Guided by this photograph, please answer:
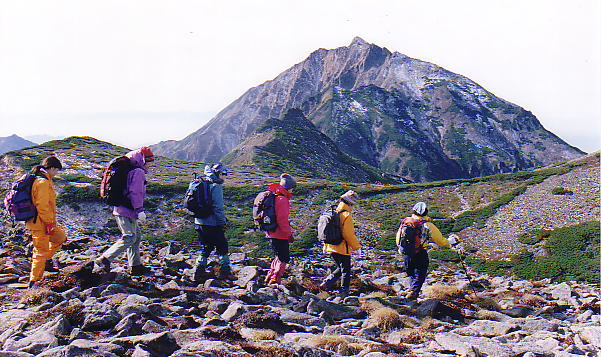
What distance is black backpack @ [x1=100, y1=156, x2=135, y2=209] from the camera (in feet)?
31.8

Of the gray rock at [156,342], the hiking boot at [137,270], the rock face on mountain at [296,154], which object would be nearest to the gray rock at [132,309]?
the gray rock at [156,342]

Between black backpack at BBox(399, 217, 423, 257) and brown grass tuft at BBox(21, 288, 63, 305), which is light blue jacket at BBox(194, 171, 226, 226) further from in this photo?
black backpack at BBox(399, 217, 423, 257)

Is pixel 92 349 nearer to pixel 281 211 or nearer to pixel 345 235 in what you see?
pixel 281 211

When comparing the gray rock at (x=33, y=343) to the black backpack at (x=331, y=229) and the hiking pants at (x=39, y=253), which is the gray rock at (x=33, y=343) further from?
the black backpack at (x=331, y=229)

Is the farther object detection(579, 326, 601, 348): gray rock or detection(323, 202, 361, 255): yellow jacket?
detection(323, 202, 361, 255): yellow jacket

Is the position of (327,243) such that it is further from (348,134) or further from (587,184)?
(348,134)

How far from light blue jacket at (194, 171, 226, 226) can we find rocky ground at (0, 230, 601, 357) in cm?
171

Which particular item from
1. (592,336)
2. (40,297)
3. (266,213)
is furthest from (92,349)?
(592,336)

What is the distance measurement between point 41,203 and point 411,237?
30.8ft

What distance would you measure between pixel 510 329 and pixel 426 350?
9.14 ft

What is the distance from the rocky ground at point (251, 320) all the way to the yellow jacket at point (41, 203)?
4.23ft

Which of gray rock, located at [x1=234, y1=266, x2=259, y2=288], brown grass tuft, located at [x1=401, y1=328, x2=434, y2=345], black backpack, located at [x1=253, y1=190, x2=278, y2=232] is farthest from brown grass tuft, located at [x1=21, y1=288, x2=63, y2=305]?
brown grass tuft, located at [x1=401, y1=328, x2=434, y2=345]

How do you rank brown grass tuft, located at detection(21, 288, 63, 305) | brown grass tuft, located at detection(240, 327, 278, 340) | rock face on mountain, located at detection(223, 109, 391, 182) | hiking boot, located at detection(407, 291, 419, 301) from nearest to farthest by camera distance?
brown grass tuft, located at detection(240, 327, 278, 340) → brown grass tuft, located at detection(21, 288, 63, 305) → hiking boot, located at detection(407, 291, 419, 301) → rock face on mountain, located at detection(223, 109, 391, 182)

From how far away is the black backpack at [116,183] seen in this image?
9680 millimetres
